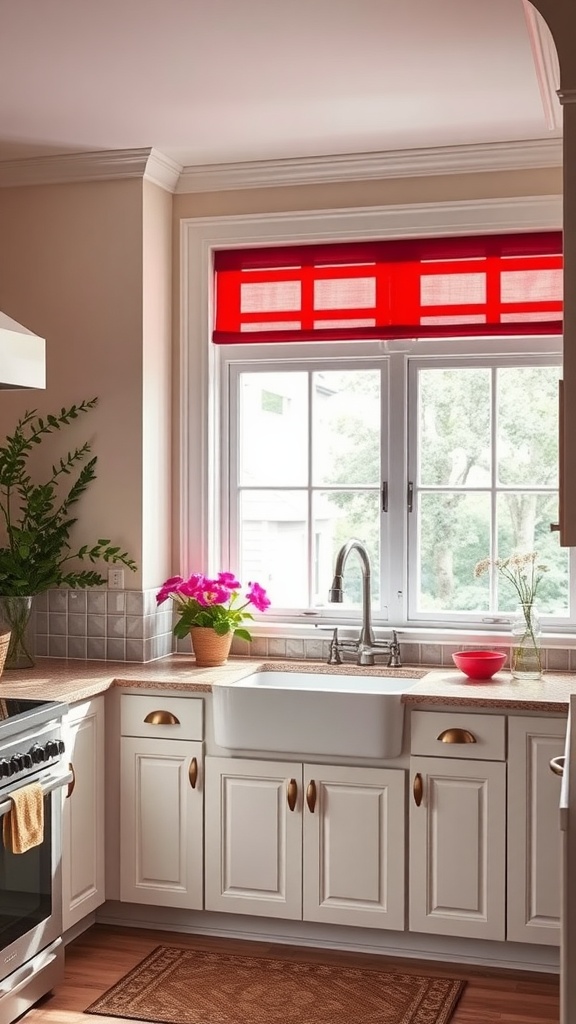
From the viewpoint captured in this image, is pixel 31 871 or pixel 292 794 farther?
pixel 292 794

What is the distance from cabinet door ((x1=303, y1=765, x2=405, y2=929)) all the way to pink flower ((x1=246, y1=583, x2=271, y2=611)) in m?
0.68

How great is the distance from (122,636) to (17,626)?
0.39m

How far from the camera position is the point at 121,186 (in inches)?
163

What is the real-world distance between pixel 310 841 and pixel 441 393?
5.33 ft

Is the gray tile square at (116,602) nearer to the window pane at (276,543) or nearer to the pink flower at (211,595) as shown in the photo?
the pink flower at (211,595)

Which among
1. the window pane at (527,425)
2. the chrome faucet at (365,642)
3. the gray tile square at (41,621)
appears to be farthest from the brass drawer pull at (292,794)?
the window pane at (527,425)

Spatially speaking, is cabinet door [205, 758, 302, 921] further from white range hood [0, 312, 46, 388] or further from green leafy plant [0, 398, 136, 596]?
white range hood [0, 312, 46, 388]

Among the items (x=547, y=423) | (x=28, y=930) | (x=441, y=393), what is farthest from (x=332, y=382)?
(x=28, y=930)

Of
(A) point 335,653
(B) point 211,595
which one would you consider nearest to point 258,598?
(B) point 211,595

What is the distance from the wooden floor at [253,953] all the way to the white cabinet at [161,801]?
15 centimetres

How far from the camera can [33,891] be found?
3234 mm

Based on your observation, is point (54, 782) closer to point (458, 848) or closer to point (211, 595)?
point (211, 595)

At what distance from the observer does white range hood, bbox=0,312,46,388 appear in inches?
128

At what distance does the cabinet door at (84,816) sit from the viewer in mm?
3553
